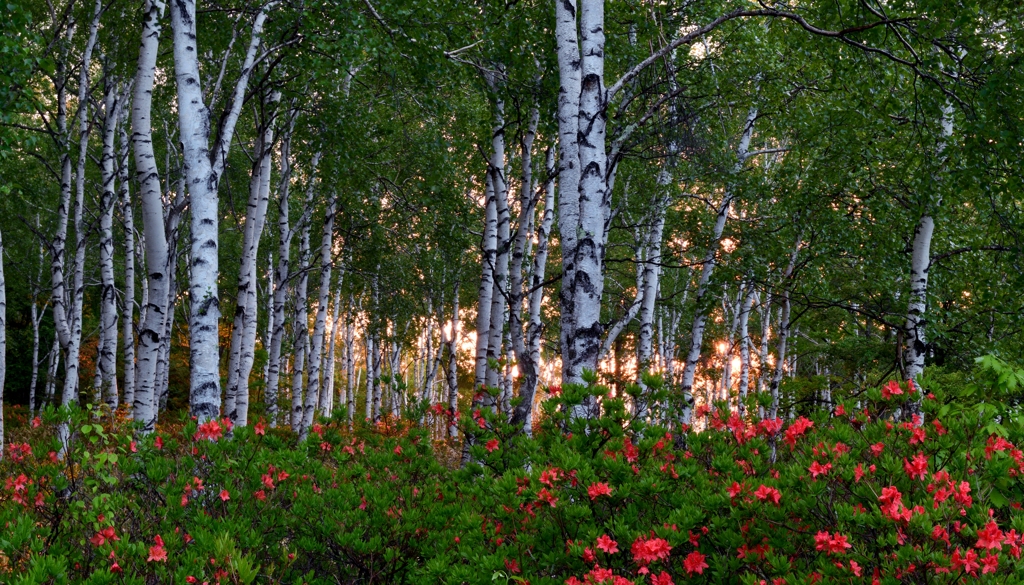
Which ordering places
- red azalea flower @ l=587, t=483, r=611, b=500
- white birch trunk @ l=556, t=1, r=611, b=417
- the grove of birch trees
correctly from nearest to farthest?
red azalea flower @ l=587, t=483, r=611, b=500 → white birch trunk @ l=556, t=1, r=611, b=417 → the grove of birch trees

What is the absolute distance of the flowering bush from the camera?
98.6 inches

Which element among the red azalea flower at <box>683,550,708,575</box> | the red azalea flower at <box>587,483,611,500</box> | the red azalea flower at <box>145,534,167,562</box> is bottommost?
the red azalea flower at <box>145,534,167,562</box>

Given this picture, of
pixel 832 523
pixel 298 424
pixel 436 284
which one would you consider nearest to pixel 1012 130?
pixel 832 523

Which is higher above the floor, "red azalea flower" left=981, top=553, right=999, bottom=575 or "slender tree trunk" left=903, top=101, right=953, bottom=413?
"slender tree trunk" left=903, top=101, right=953, bottom=413

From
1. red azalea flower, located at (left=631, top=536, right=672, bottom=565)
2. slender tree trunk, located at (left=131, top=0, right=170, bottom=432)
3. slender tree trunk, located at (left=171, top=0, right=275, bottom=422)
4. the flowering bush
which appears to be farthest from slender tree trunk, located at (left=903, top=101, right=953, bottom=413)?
slender tree trunk, located at (left=131, top=0, right=170, bottom=432)

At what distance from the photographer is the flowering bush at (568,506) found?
2504 mm

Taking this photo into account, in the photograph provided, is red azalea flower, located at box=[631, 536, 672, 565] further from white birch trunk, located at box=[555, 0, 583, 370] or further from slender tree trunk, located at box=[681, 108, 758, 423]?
slender tree trunk, located at box=[681, 108, 758, 423]

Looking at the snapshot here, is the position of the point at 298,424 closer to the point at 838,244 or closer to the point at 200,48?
the point at 200,48

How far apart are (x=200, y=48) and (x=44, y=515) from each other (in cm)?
656

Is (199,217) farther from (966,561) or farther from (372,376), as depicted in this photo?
(372,376)

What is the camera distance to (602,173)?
176 inches

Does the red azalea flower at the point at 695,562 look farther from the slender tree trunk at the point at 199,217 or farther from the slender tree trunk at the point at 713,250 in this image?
the slender tree trunk at the point at 713,250

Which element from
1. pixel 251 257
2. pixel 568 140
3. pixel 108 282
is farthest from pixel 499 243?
Answer: pixel 108 282

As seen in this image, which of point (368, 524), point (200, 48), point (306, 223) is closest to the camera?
point (368, 524)
